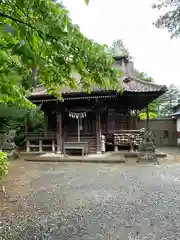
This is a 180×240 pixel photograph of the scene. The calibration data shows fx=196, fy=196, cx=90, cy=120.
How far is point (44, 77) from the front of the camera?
1.53 metres

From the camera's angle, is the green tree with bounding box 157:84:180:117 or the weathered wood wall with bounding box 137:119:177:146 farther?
the green tree with bounding box 157:84:180:117

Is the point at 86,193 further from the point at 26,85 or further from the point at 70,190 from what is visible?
the point at 26,85

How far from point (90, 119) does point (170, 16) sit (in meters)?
5.74

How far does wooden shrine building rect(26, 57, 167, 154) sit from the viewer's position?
28.6ft

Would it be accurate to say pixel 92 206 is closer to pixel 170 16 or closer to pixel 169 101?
pixel 170 16

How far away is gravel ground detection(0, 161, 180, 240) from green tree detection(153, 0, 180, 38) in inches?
242

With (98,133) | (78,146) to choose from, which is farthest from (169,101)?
(78,146)

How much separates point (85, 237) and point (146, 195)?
1884mm

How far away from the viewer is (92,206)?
131 inches

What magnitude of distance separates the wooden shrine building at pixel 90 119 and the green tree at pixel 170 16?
2.44 metres

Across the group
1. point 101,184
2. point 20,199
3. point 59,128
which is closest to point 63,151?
point 59,128

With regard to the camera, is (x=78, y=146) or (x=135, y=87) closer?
(x=78, y=146)

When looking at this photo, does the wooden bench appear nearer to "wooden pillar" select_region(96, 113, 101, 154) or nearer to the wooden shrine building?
the wooden shrine building

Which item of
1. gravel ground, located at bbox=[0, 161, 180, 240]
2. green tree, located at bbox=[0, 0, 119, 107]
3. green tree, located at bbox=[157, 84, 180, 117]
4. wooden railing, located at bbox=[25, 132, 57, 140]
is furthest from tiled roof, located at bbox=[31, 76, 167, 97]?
green tree, located at bbox=[157, 84, 180, 117]
